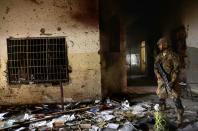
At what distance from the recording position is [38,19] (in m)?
10.7

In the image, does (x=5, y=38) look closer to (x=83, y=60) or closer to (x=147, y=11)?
(x=83, y=60)

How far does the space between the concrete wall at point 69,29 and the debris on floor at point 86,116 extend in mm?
551

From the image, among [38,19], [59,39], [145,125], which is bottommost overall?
[145,125]

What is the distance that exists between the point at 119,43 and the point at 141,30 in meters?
8.86

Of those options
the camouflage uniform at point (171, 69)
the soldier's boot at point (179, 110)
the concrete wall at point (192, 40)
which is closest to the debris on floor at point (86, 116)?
the soldier's boot at point (179, 110)

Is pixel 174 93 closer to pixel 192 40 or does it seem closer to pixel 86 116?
pixel 86 116

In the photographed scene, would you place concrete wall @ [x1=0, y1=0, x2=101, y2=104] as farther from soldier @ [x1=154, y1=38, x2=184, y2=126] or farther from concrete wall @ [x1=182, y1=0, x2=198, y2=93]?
concrete wall @ [x1=182, y1=0, x2=198, y2=93]

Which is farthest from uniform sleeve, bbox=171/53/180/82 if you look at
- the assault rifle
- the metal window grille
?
the metal window grille

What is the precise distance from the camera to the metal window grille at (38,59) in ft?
35.3

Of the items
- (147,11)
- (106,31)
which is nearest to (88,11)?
(106,31)

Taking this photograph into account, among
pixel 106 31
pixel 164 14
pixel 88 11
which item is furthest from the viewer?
pixel 164 14

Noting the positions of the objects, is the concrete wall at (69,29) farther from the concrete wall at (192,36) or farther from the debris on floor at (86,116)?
the concrete wall at (192,36)

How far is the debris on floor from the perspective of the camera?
7.76m

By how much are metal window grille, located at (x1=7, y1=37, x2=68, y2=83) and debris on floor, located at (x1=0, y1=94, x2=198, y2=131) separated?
3.25 ft
